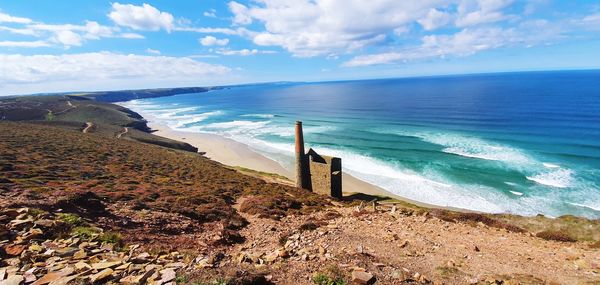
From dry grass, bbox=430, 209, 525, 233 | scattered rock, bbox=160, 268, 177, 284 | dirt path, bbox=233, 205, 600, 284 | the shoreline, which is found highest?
scattered rock, bbox=160, 268, 177, 284

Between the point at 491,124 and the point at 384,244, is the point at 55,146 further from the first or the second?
the point at 491,124

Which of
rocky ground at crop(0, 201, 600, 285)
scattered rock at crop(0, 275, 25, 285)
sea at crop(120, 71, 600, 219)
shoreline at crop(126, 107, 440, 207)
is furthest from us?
shoreline at crop(126, 107, 440, 207)

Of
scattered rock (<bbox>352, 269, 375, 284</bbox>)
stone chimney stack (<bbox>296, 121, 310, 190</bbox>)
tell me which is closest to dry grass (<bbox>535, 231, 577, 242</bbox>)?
scattered rock (<bbox>352, 269, 375, 284</bbox>)

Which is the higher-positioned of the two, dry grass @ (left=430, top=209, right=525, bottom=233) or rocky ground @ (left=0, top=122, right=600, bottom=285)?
rocky ground @ (left=0, top=122, right=600, bottom=285)

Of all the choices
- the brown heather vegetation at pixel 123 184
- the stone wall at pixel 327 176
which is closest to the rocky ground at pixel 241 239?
the brown heather vegetation at pixel 123 184

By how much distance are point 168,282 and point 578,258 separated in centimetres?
1594

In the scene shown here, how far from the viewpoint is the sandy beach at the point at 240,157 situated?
37.8 meters

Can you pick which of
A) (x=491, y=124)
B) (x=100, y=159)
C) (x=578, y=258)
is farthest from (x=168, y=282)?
(x=491, y=124)

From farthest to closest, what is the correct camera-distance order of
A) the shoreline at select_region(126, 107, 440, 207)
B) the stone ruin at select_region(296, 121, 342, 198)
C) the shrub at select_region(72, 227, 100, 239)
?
the shoreline at select_region(126, 107, 440, 207) < the stone ruin at select_region(296, 121, 342, 198) < the shrub at select_region(72, 227, 100, 239)

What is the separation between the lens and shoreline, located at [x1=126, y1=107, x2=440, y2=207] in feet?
121

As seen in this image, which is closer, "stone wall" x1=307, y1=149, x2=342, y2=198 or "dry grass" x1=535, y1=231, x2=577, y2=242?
"dry grass" x1=535, y1=231, x2=577, y2=242

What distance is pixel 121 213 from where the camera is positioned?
52.0 ft

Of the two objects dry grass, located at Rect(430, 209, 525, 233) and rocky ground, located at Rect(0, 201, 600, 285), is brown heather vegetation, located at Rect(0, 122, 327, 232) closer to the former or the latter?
rocky ground, located at Rect(0, 201, 600, 285)

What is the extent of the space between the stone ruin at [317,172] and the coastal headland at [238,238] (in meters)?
3.79
